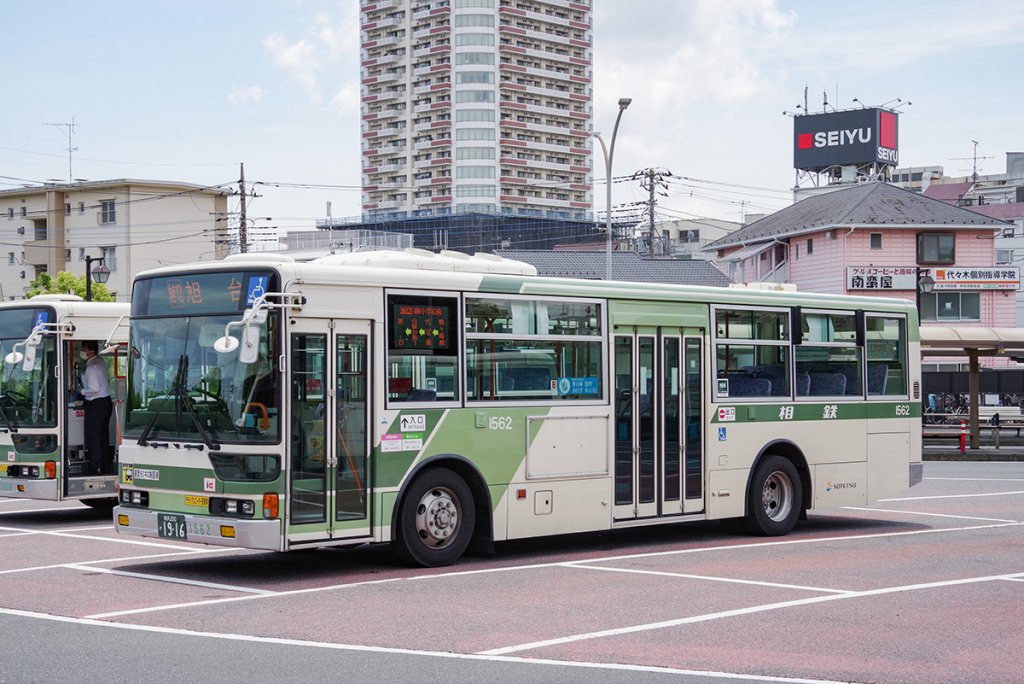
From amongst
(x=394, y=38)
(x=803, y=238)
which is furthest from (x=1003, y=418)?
(x=394, y=38)

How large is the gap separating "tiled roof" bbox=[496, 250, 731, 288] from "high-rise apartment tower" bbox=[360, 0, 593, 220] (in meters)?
77.1

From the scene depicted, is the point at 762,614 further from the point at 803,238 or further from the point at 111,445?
the point at 803,238

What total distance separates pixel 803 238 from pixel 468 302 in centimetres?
5098

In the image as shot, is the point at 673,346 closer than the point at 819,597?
No

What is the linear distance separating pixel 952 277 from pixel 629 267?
1555 centimetres

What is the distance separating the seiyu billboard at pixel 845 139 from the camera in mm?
99375

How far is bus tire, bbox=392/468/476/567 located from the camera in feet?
42.3

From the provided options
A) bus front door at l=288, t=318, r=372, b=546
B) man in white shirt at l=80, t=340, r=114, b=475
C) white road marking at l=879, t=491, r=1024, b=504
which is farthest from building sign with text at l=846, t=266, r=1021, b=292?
bus front door at l=288, t=318, r=372, b=546

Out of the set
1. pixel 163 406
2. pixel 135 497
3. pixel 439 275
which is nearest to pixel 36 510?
pixel 135 497

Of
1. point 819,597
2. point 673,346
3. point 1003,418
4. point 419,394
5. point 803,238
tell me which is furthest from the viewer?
point 803,238

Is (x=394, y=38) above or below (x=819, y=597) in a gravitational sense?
above

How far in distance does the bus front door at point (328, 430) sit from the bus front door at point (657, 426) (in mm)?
3530

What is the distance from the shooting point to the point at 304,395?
12.1m

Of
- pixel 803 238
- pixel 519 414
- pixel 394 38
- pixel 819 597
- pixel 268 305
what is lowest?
pixel 819 597
